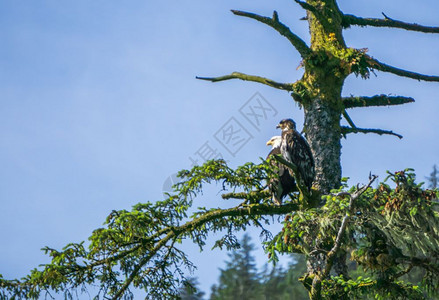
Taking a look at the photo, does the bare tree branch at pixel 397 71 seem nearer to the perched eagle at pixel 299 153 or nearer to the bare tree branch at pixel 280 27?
the bare tree branch at pixel 280 27

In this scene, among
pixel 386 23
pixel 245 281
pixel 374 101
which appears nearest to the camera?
pixel 374 101

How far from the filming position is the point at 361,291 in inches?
329

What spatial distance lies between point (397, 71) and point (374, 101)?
0.70 m

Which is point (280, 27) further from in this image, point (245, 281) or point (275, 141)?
point (245, 281)

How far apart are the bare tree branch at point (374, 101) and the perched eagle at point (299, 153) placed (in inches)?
49.1

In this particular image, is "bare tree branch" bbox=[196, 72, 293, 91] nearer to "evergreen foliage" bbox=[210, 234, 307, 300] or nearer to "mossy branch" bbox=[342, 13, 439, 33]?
"mossy branch" bbox=[342, 13, 439, 33]

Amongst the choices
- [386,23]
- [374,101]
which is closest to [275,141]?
[374,101]

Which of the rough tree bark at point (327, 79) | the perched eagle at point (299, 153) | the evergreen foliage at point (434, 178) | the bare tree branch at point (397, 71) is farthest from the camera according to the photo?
the evergreen foliage at point (434, 178)

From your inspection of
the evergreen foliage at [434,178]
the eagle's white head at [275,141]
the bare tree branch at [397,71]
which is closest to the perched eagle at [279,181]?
the eagle's white head at [275,141]

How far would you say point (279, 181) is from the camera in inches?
365

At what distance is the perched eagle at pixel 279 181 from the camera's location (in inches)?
361

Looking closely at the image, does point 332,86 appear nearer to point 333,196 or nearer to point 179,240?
point 333,196

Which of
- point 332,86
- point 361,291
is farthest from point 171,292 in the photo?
point 332,86

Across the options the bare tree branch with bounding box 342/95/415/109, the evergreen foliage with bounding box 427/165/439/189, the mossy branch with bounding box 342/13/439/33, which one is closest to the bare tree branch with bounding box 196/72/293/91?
the bare tree branch with bounding box 342/95/415/109
